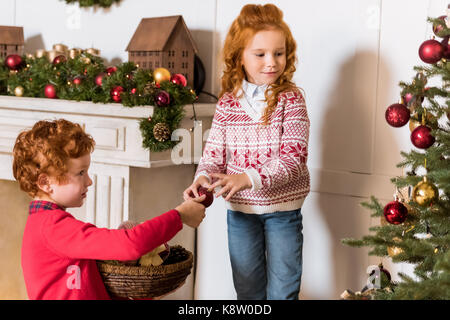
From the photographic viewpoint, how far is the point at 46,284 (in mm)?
1635

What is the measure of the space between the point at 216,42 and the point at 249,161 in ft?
2.47

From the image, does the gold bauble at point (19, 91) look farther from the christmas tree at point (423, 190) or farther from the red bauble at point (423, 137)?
the red bauble at point (423, 137)

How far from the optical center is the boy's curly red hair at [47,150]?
1643 millimetres

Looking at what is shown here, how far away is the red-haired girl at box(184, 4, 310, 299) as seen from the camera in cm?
201

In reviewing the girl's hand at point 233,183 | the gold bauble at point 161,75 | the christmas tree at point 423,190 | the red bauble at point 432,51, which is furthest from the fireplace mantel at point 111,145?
the red bauble at point 432,51

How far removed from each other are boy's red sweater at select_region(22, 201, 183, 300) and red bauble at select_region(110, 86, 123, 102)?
30.3 inches

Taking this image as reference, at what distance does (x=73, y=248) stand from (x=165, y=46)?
3.58ft

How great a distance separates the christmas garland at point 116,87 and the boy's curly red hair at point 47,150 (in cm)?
63

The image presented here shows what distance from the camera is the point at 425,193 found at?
5.10 feet

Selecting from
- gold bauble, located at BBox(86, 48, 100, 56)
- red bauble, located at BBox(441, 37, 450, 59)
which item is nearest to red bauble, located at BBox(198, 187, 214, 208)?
red bauble, located at BBox(441, 37, 450, 59)

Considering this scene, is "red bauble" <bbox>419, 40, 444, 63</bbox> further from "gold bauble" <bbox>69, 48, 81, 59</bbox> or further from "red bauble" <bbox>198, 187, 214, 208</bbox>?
"gold bauble" <bbox>69, 48, 81, 59</bbox>

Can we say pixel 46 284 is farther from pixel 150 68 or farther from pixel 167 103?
pixel 150 68

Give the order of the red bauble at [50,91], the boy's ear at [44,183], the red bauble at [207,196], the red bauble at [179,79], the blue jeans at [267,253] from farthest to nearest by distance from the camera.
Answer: the red bauble at [50,91]
the red bauble at [179,79]
the blue jeans at [267,253]
the red bauble at [207,196]
the boy's ear at [44,183]
